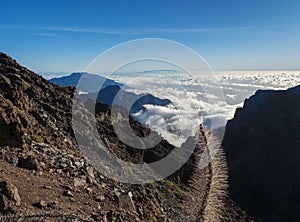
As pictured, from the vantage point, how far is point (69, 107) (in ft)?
96.5

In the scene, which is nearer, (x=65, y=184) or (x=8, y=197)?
(x=8, y=197)

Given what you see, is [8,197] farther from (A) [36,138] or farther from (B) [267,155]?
(B) [267,155]

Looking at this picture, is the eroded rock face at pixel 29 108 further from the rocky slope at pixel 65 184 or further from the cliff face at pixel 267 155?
the cliff face at pixel 267 155

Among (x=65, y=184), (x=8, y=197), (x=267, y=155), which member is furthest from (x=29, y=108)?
(x=267, y=155)

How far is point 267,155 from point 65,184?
97860 millimetres

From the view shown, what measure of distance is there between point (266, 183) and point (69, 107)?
80034 mm

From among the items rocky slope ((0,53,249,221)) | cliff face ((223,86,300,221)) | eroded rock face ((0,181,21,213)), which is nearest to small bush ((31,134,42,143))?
rocky slope ((0,53,249,221))

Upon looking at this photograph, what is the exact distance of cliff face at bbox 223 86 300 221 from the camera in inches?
3383

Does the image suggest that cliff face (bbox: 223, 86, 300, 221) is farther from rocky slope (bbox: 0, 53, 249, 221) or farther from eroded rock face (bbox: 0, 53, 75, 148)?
rocky slope (bbox: 0, 53, 249, 221)

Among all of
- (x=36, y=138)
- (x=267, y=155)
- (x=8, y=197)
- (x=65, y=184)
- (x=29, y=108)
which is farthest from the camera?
(x=267, y=155)

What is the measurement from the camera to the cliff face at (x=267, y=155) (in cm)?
8594

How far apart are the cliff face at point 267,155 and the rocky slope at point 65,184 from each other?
64.8 metres

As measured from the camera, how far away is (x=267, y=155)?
10206 centimetres

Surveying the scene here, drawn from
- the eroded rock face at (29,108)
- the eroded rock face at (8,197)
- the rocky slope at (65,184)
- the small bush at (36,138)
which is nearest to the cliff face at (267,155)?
the eroded rock face at (29,108)
